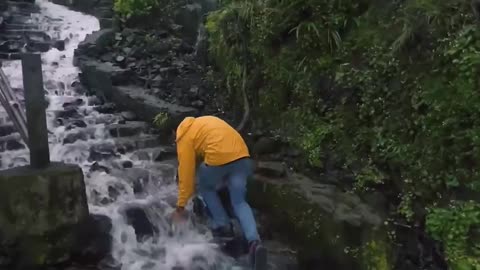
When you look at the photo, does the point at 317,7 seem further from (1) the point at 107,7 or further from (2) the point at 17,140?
(1) the point at 107,7

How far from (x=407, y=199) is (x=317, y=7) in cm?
279

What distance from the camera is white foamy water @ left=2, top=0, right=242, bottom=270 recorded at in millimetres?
5785

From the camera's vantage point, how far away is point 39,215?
17.9 ft

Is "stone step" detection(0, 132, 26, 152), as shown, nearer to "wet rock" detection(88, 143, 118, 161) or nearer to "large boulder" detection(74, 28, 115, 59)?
"wet rock" detection(88, 143, 118, 161)

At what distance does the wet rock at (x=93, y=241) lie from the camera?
5680 millimetres

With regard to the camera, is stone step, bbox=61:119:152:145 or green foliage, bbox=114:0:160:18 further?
green foliage, bbox=114:0:160:18

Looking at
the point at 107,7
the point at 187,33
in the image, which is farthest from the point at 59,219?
the point at 107,7

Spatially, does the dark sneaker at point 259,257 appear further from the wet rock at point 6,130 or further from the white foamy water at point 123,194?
the wet rock at point 6,130

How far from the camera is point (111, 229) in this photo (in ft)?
19.6

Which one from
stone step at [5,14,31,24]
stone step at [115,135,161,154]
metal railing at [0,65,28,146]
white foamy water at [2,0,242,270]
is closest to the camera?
white foamy water at [2,0,242,270]

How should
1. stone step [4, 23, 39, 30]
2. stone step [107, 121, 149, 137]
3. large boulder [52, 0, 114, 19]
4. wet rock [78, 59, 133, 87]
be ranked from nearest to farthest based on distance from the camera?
stone step [107, 121, 149, 137]
wet rock [78, 59, 133, 87]
stone step [4, 23, 39, 30]
large boulder [52, 0, 114, 19]

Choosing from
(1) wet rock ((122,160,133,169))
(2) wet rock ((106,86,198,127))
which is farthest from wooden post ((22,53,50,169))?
(2) wet rock ((106,86,198,127))

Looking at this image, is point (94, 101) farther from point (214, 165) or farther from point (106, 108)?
point (214, 165)

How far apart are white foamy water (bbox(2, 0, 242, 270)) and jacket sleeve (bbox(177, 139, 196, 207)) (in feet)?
4.06
